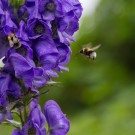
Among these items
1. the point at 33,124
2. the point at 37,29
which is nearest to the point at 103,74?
the point at 33,124

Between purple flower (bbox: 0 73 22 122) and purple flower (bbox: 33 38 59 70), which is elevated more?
purple flower (bbox: 33 38 59 70)

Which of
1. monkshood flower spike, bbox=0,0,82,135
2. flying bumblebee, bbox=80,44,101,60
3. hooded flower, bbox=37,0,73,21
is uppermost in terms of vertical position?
hooded flower, bbox=37,0,73,21

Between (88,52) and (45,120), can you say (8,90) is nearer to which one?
(45,120)

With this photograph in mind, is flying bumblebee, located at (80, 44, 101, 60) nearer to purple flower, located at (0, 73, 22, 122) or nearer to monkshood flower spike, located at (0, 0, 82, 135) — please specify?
monkshood flower spike, located at (0, 0, 82, 135)

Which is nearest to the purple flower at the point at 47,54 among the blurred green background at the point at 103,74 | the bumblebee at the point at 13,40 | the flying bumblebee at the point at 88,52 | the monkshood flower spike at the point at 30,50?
the monkshood flower spike at the point at 30,50

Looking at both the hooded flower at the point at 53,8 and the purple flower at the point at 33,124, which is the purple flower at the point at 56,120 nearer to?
the purple flower at the point at 33,124

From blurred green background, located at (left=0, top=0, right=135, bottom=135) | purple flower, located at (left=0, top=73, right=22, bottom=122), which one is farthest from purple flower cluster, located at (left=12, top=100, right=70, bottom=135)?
blurred green background, located at (left=0, top=0, right=135, bottom=135)

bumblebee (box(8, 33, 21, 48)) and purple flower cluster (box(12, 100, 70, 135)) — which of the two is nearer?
bumblebee (box(8, 33, 21, 48))
